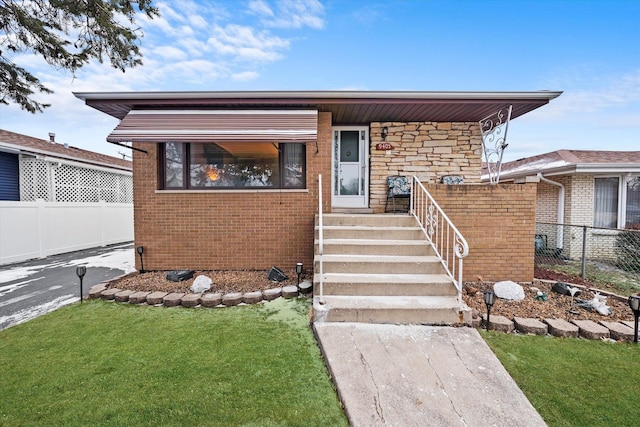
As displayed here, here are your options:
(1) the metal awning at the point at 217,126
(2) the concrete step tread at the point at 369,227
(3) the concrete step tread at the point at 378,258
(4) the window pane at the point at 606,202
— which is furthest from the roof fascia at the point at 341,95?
(4) the window pane at the point at 606,202

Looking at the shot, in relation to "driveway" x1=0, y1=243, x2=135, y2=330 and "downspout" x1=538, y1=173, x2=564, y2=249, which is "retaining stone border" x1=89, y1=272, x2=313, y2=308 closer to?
"driveway" x1=0, y1=243, x2=135, y2=330

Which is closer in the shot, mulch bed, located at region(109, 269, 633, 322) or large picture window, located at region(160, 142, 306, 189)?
mulch bed, located at region(109, 269, 633, 322)

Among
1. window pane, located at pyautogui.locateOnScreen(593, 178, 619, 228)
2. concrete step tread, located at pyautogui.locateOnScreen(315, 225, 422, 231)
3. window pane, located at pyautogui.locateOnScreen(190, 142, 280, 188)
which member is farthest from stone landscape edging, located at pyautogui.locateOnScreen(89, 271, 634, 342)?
window pane, located at pyautogui.locateOnScreen(593, 178, 619, 228)

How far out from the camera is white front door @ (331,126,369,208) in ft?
25.3

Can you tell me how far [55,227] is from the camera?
9.66m

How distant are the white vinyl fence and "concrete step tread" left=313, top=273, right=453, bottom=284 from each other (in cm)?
972

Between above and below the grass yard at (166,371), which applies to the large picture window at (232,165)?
above

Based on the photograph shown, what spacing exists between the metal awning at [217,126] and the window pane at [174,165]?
0.80m

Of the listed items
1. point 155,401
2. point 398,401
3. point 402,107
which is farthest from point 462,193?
point 155,401

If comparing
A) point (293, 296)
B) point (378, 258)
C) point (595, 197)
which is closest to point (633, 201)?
point (595, 197)

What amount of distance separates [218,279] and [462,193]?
205 inches

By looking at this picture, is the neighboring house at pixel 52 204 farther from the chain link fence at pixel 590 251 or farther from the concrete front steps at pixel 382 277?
the chain link fence at pixel 590 251

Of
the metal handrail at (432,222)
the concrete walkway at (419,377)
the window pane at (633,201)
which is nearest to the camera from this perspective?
the concrete walkway at (419,377)

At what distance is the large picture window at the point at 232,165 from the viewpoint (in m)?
6.39
